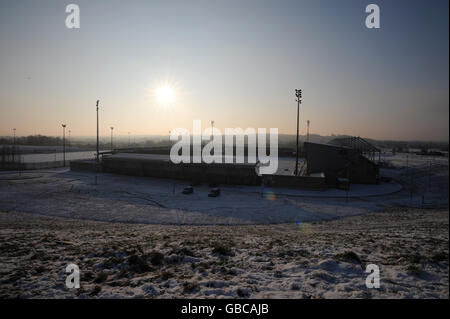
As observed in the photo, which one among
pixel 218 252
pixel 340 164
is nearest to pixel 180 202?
pixel 218 252

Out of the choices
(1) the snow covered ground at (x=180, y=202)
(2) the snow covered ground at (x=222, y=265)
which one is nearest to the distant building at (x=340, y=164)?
(1) the snow covered ground at (x=180, y=202)

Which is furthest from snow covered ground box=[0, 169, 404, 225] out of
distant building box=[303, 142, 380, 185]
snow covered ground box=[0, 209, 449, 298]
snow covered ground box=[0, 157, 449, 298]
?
snow covered ground box=[0, 209, 449, 298]

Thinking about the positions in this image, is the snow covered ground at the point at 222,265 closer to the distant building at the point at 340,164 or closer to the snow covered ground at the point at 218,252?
the snow covered ground at the point at 218,252

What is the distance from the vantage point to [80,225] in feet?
58.7

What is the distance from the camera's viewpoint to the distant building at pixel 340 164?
129ft

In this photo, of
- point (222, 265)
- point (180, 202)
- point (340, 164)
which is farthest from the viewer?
point (340, 164)

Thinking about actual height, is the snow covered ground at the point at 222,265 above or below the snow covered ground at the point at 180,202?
above

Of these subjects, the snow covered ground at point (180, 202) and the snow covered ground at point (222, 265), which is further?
the snow covered ground at point (180, 202)

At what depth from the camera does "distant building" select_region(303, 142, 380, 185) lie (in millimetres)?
39344

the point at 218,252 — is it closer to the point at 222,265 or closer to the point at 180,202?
the point at 222,265

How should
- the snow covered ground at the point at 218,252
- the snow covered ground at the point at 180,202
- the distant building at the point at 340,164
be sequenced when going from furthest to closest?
the distant building at the point at 340,164 → the snow covered ground at the point at 180,202 → the snow covered ground at the point at 218,252

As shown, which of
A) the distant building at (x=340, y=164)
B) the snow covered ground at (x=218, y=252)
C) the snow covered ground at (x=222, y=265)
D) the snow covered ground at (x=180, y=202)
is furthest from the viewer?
the distant building at (x=340, y=164)

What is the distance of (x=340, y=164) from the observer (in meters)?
42.2

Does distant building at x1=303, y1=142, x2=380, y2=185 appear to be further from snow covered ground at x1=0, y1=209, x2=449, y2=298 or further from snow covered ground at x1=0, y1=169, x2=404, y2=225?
snow covered ground at x1=0, y1=209, x2=449, y2=298
